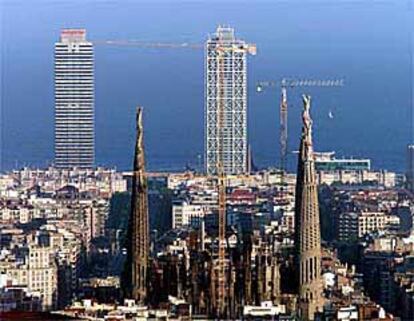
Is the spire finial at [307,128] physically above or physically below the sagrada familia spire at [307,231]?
above

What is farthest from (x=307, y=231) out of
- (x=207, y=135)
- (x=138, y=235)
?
(x=207, y=135)

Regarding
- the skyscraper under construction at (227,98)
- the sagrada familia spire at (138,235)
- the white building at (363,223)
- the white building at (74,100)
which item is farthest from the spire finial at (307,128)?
the white building at (74,100)

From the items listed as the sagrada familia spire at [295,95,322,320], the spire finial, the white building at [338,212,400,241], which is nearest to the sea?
the spire finial

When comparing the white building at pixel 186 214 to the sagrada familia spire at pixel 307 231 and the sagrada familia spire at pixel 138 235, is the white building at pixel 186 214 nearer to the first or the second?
the sagrada familia spire at pixel 138 235

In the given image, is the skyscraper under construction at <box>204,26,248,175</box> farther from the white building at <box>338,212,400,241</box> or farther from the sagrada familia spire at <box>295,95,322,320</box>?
the white building at <box>338,212,400,241</box>

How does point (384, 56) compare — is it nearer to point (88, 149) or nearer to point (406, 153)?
point (406, 153)

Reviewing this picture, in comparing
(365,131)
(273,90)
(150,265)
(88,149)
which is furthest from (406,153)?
(150,265)
